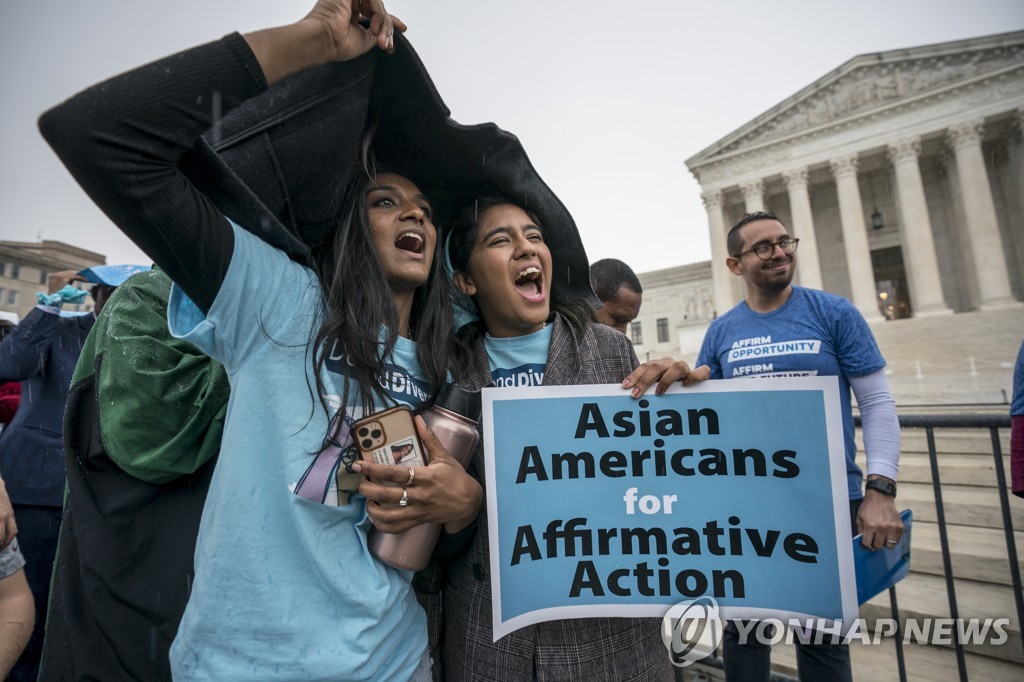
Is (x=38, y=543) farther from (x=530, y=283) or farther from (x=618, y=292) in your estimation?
(x=618, y=292)

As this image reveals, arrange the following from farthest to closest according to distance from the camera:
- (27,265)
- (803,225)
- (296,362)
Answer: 1. (27,265)
2. (803,225)
3. (296,362)

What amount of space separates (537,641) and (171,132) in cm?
165

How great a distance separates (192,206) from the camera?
1034 millimetres

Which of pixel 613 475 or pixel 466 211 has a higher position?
pixel 466 211

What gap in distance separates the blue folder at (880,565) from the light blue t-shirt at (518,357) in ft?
5.27

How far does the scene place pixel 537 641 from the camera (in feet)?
4.61

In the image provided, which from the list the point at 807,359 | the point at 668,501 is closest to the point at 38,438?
the point at 668,501

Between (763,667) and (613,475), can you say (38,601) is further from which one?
(763,667)

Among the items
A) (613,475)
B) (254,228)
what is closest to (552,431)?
(613,475)

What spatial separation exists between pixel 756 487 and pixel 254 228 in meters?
1.66

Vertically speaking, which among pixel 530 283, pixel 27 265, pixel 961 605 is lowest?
pixel 961 605

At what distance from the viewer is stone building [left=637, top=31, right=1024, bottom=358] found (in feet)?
78.7

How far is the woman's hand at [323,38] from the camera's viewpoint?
1.09 m

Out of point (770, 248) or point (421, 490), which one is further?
point (770, 248)
